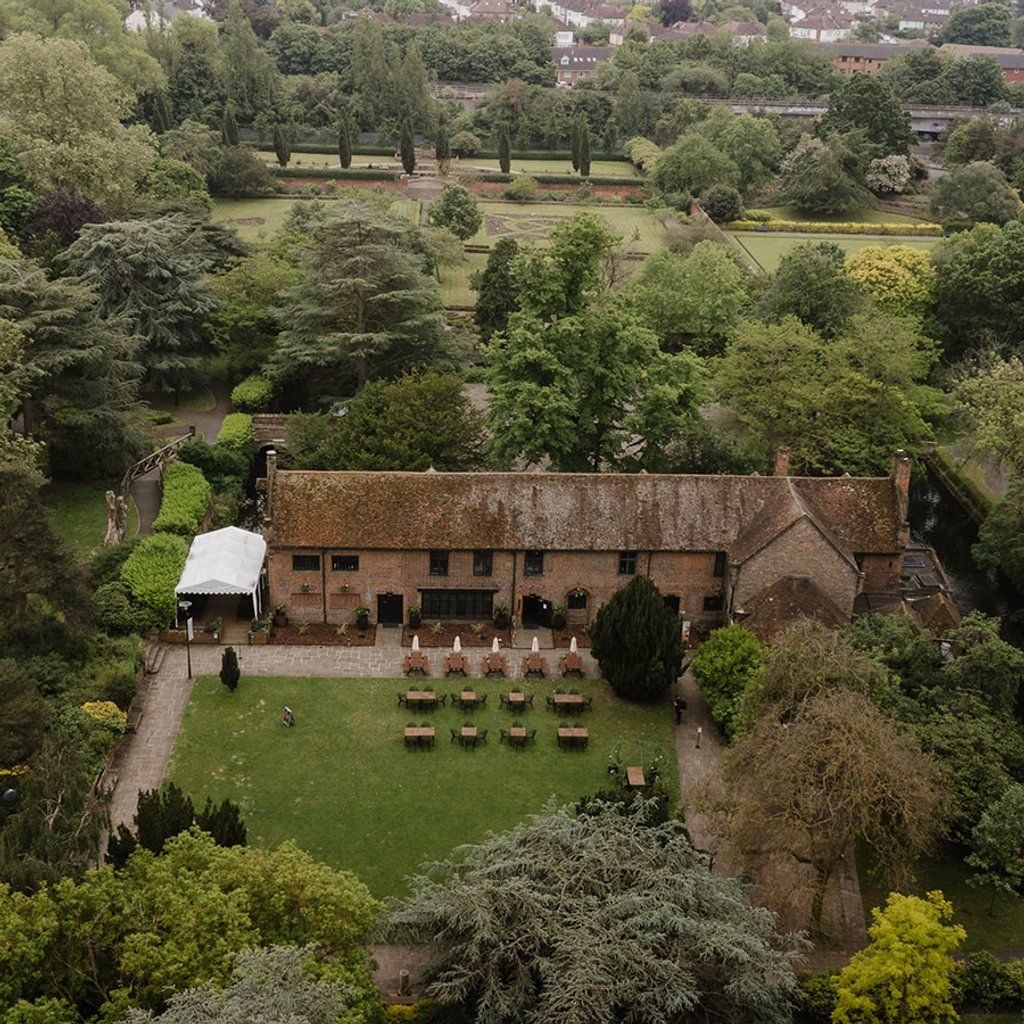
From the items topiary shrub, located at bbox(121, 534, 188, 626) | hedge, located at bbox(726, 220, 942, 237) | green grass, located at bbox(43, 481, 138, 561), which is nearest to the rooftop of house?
topiary shrub, located at bbox(121, 534, 188, 626)

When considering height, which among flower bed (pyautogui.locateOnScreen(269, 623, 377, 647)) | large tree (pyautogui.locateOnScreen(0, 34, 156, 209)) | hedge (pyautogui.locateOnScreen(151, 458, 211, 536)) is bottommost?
flower bed (pyautogui.locateOnScreen(269, 623, 377, 647))

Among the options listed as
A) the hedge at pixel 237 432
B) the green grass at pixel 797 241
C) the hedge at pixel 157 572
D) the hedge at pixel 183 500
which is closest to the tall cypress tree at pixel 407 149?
the green grass at pixel 797 241

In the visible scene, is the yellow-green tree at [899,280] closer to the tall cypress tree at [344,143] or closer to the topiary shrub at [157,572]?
the topiary shrub at [157,572]

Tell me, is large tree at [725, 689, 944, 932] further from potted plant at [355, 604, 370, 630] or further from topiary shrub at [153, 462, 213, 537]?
topiary shrub at [153, 462, 213, 537]

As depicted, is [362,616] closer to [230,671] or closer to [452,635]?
[452,635]

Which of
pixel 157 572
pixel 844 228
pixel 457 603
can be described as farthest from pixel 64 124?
pixel 844 228

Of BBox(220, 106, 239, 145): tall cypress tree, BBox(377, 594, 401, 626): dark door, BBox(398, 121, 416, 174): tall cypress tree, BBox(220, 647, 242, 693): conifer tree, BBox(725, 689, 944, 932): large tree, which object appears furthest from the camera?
BBox(398, 121, 416, 174): tall cypress tree
